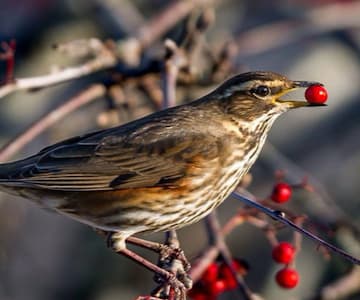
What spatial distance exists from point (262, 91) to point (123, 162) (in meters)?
0.79

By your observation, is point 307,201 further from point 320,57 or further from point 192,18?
point 320,57

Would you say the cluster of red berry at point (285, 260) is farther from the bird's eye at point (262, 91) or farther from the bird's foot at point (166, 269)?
the bird's eye at point (262, 91)

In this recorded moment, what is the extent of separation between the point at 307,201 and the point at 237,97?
1401mm

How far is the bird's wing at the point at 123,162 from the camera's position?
4.87 metres

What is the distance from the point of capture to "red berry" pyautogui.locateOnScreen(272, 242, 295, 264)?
15.7 feet

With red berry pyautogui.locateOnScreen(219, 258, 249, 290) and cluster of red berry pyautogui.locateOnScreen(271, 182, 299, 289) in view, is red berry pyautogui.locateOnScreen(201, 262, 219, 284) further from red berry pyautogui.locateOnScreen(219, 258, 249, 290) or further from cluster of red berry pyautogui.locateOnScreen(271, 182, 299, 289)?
cluster of red berry pyautogui.locateOnScreen(271, 182, 299, 289)

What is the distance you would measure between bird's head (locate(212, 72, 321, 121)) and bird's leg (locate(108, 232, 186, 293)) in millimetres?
873

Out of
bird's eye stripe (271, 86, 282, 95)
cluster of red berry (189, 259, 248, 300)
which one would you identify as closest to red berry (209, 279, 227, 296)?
cluster of red berry (189, 259, 248, 300)

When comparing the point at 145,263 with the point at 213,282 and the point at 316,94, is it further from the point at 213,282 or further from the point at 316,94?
the point at 316,94

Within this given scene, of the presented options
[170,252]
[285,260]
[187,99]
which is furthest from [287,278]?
[187,99]

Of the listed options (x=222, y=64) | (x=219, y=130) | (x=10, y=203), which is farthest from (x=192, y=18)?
(x=10, y=203)

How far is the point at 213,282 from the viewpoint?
474 centimetres

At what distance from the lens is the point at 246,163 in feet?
16.2

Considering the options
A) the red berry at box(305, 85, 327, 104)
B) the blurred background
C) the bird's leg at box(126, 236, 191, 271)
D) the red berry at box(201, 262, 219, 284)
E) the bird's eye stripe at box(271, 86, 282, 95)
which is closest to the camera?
the bird's leg at box(126, 236, 191, 271)
